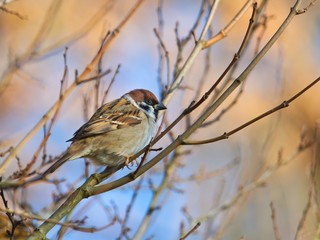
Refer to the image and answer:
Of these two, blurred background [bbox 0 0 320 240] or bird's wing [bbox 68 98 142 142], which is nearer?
bird's wing [bbox 68 98 142 142]

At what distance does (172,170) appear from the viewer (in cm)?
399

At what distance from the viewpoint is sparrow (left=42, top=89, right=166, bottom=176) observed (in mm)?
3885

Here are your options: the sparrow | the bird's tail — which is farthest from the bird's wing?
the bird's tail

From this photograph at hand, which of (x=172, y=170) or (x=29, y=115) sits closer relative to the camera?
(x=172, y=170)

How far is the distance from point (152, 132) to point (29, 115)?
372 cm

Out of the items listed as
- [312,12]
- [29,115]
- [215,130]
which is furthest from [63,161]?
[312,12]

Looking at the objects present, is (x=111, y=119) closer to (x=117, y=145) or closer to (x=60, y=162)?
(x=117, y=145)

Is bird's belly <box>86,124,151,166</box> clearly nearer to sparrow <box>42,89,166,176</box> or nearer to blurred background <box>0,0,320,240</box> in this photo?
sparrow <box>42,89,166,176</box>

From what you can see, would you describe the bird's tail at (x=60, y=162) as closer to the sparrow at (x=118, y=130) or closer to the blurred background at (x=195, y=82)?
the sparrow at (x=118, y=130)

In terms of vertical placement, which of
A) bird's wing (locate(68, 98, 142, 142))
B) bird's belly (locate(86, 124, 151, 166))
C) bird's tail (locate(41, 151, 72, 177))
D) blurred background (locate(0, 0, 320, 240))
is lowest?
bird's tail (locate(41, 151, 72, 177))

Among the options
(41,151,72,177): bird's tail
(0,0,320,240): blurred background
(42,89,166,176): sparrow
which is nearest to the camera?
(41,151,72,177): bird's tail

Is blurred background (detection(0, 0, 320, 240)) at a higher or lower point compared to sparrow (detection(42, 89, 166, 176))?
higher

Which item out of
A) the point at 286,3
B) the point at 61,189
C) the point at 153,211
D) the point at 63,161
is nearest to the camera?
the point at 63,161

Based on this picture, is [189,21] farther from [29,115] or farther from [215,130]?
[29,115]
